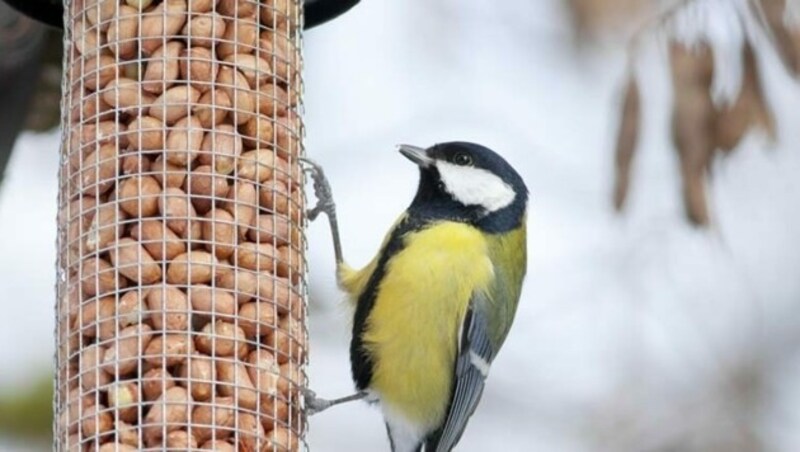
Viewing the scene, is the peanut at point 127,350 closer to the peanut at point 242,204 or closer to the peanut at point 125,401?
the peanut at point 125,401

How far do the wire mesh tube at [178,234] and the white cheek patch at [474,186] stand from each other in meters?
0.78

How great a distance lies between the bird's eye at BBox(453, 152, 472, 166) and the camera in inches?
183

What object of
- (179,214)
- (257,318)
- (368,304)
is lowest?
(257,318)

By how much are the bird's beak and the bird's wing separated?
1.31 feet

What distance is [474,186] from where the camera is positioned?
4.61 m

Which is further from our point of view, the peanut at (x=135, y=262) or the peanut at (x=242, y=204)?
the peanut at (x=242, y=204)

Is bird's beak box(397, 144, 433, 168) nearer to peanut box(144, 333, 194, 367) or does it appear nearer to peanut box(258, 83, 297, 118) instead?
peanut box(258, 83, 297, 118)

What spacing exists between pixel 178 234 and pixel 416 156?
45.1 inches

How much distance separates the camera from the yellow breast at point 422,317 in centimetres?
442

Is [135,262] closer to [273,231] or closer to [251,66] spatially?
[273,231]

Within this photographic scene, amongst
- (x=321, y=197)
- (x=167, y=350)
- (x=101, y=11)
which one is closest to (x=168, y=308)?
(x=167, y=350)

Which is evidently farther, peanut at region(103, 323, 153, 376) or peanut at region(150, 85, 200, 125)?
peanut at region(150, 85, 200, 125)

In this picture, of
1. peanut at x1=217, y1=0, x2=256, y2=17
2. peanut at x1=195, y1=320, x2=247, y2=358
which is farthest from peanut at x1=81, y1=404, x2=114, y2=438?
peanut at x1=217, y1=0, x2=256, y2=17

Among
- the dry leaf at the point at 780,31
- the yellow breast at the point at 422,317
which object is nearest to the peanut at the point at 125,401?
the yellow breast at the point at 422,317
